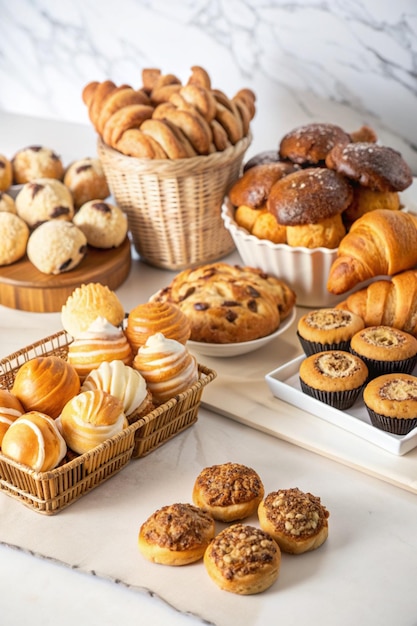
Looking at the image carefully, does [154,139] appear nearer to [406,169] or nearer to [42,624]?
[406,169]

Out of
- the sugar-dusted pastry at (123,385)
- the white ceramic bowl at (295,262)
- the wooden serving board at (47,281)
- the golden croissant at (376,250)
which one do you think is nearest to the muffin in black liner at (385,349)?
the golden croissant at (376,250)

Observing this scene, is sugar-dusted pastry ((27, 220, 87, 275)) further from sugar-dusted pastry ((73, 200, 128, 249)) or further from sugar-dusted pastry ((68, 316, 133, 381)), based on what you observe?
sugar-dusted pastry ((68, 316, 133, 381))

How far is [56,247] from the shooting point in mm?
1583

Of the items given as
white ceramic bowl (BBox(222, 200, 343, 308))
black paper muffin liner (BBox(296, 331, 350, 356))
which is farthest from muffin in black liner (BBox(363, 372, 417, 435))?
white ceramic bowl (BBox(222, 200, 343, 308))

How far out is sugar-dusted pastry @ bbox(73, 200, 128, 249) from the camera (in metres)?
1.67

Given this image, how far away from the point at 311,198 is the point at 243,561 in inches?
29.0

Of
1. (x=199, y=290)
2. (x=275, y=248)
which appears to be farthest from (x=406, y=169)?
(x=199, y=290)

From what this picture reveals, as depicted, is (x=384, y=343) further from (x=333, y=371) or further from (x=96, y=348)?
(x=96, y=348)

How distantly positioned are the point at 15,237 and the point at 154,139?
0.35m

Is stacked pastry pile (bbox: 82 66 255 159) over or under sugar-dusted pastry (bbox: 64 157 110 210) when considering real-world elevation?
over

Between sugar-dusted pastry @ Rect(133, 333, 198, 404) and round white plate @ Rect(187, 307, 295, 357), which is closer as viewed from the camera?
sugar-dusted pastry @ Rect(133, 333, 198, 404)

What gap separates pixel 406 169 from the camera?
1530 mm

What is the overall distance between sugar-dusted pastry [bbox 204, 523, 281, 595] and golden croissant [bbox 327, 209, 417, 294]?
1.87 ft

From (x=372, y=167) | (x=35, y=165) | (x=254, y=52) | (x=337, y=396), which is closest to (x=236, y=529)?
(x=337, y=396)
